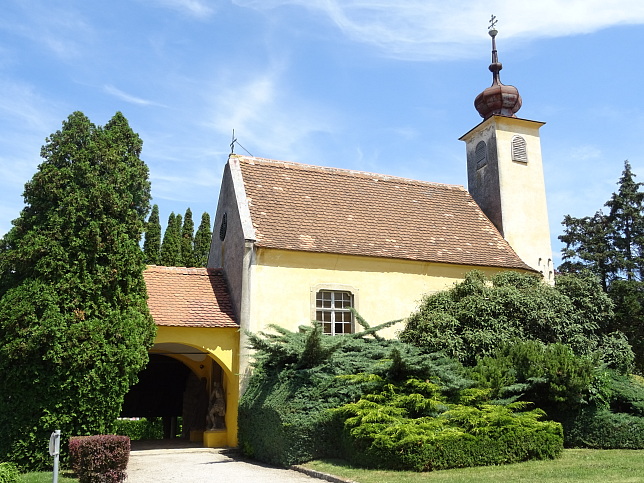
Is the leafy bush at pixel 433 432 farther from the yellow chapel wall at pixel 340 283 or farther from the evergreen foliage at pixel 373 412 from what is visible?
the yellow chapel wall at pixel 340 283

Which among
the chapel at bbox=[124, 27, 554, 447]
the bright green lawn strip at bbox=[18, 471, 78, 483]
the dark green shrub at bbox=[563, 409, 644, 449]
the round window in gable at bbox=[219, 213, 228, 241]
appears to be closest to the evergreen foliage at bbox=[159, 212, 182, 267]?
the chapel at bbox=[124, 27, 554, 447]

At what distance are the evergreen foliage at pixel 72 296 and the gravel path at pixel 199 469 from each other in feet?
5.29

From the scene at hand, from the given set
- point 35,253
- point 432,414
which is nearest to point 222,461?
point 432,414

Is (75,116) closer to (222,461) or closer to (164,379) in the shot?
(222,461)

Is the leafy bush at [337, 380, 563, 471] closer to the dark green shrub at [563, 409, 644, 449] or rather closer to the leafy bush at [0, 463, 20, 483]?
the dark green shrub at [563, 409, 644, 449]

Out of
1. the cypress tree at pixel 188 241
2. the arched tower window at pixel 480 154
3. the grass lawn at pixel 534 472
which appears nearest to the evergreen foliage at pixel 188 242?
the cypress tree at pixel 188 241

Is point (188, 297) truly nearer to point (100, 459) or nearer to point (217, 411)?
point (217, 411)

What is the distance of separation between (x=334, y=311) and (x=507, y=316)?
4.72 metres

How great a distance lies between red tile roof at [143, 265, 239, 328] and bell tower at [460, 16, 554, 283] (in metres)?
10.0

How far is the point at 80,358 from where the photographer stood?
492 inches

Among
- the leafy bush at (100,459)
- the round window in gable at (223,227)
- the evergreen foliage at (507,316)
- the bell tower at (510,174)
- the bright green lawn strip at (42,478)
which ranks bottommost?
the bright green lawn strip at (42,478)

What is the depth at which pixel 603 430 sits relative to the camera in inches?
543

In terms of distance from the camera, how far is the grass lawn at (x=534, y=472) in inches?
382

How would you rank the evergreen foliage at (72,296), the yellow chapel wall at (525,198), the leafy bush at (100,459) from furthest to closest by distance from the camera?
the yellow chapel wall at (525,198) < the evergreen foliage at (72,296) < the leafy bush at (100,459)
